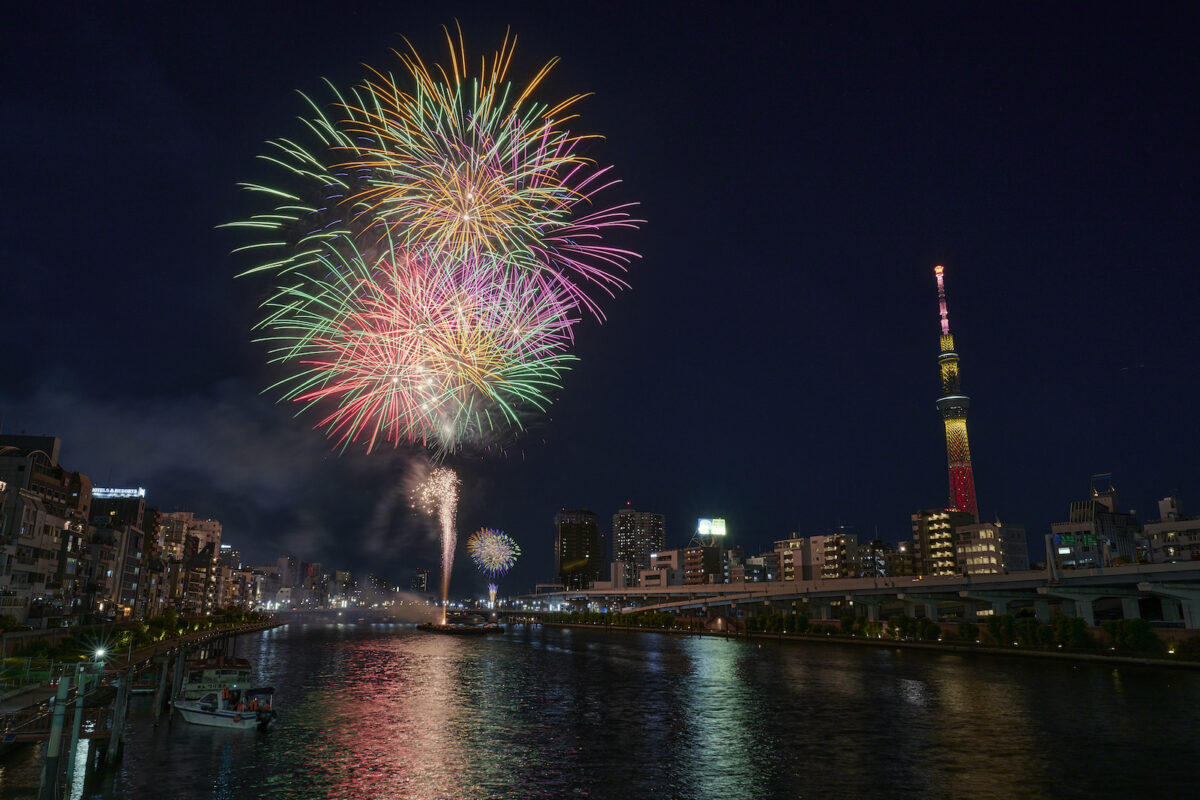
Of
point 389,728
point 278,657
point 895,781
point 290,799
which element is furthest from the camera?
point 278,657

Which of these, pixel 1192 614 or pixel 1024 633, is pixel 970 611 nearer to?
pixel 1024 633

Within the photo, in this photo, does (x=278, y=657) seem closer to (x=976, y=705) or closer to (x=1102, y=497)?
(x=976, y=705)

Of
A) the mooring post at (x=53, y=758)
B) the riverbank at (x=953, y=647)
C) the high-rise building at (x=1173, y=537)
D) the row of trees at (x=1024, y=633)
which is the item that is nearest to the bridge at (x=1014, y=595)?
the row of trees at (x=1024, y=633)

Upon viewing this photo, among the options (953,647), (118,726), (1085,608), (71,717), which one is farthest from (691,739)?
(1085,608)

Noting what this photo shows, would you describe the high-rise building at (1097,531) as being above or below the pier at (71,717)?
above

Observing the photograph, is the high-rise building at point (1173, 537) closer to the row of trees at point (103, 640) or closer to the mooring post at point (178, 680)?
the mooring post at point (178, 680)

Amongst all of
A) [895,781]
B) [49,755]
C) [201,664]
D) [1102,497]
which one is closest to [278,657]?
[201,664]
